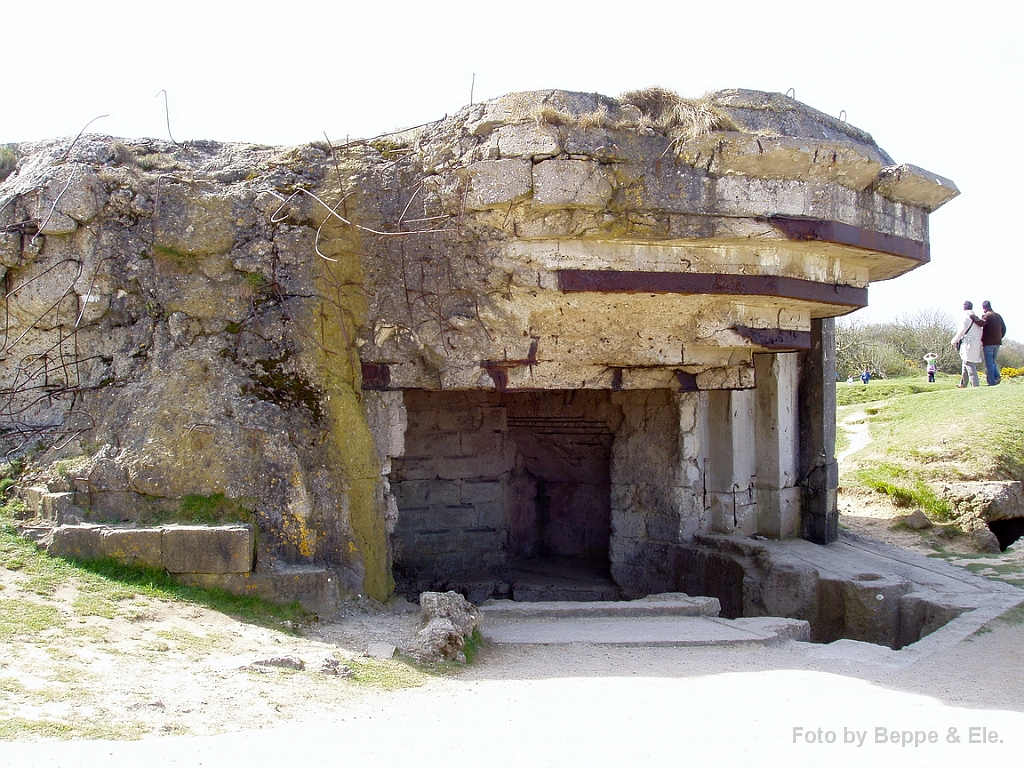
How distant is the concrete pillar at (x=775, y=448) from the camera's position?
24.0 feet

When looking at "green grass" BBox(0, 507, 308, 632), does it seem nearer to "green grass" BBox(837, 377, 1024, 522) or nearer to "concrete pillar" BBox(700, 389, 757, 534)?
"concrete pillar" BBox(700, 389, 757, 534)

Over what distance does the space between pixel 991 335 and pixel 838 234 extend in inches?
339

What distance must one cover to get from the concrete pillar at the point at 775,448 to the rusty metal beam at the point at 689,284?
1.46 metres

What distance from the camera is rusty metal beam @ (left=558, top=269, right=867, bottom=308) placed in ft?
17.8

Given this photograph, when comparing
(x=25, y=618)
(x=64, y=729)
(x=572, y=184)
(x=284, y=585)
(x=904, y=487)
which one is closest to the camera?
(x=64, y=729)

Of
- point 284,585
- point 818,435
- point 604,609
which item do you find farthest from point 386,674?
point 818,435

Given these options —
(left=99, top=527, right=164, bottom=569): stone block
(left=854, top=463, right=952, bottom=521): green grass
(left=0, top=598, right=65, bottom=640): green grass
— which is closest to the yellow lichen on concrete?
(left=99, top=527, right=164, bottom=569): stone block

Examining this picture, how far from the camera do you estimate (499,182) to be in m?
5.23

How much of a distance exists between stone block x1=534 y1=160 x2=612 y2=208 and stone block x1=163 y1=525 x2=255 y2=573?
2.64 metres

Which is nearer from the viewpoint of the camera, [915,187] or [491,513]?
[915,187]

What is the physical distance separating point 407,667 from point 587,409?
13.5 ft

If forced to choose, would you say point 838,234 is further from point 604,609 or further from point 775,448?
point 604,609

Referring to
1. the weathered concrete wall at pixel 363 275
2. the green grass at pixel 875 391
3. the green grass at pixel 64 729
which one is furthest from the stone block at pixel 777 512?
the green grass at pixel 875 391

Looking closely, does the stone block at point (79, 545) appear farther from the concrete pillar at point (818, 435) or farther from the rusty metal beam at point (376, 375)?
the concrete pillar at point (818, 435)
